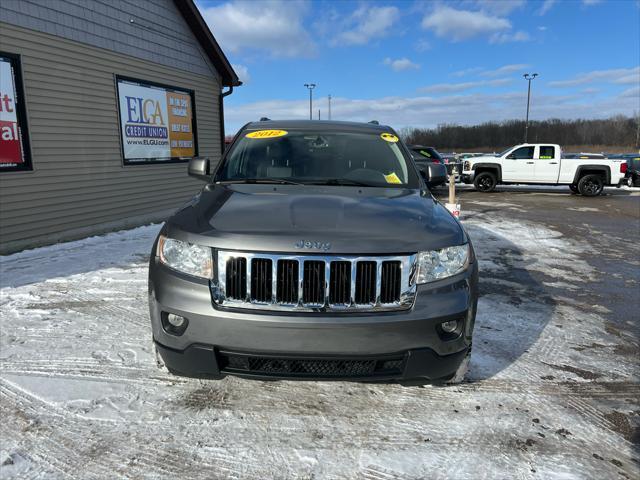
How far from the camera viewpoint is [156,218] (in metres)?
10.2

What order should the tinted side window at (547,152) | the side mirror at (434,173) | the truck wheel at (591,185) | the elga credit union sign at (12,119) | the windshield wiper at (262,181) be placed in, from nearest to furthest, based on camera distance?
1. the windshield wiper at (262,181)
2. the side mirror at (434,173)
3. the elga credit union sign at (12,119)
4. the truck wheel at (591,185)
5. the tinted side window at (547,152)

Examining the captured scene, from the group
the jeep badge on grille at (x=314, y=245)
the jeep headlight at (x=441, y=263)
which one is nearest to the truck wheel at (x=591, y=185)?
the jeep headlight at (x=441, y=263)

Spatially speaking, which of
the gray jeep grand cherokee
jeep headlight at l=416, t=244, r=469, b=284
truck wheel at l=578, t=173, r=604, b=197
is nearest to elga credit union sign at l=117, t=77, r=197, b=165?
the gray jeep grand cherokee

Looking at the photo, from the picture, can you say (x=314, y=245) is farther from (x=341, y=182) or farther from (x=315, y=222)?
(x=341, y=182)

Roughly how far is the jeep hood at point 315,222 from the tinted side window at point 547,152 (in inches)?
667

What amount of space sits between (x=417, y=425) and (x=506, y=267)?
4.15 metres

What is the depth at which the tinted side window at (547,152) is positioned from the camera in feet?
57.0

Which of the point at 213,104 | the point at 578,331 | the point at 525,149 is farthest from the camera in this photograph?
the point at 525,149

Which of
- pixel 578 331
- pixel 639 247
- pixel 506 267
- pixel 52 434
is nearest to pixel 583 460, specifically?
pixel 578 331

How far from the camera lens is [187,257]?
234cm

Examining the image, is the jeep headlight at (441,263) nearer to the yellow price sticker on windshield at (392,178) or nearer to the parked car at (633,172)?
the yellow price sticker on windshield at (392,178)

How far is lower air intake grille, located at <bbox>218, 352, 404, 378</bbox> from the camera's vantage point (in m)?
2.19

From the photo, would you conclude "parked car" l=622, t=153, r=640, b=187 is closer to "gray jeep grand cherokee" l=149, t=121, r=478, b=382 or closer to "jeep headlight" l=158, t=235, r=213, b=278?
"gray jeep grand cherokee" l=149, t=121, r=478, b=382

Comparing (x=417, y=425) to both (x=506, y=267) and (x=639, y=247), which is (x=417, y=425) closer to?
(x=506, y=267)
